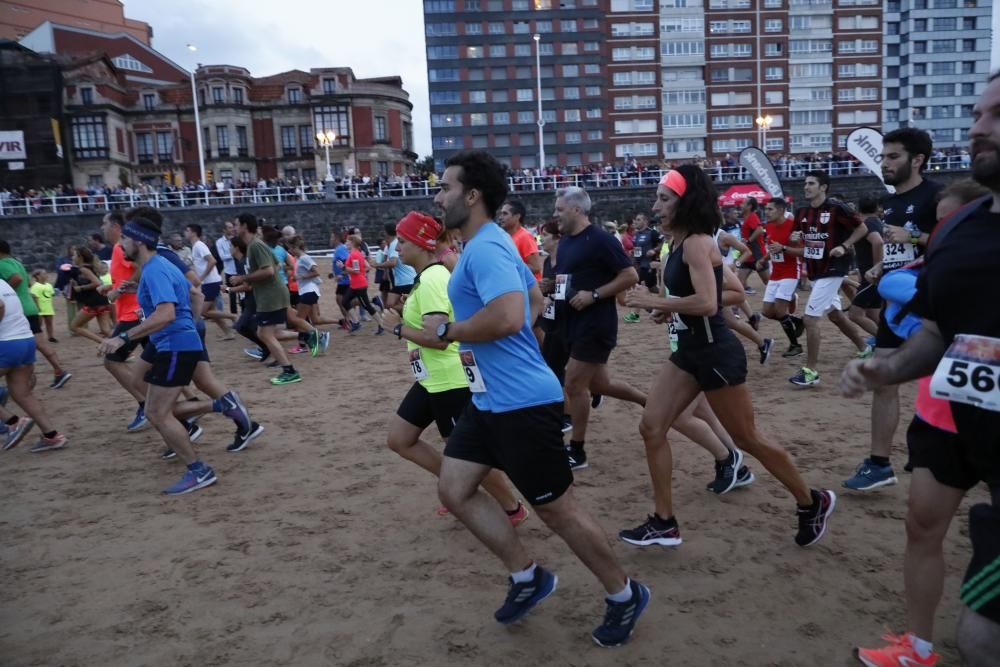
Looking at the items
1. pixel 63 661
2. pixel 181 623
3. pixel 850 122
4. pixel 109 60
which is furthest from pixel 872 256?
pixel 850 122

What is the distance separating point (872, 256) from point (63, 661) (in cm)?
736

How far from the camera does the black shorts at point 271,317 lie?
9.09 m

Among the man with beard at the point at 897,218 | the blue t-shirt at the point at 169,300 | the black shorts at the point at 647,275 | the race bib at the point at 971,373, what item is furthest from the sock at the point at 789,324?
the race bib at the point at 971,373

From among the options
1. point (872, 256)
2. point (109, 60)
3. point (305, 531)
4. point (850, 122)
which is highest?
point (109, 60)

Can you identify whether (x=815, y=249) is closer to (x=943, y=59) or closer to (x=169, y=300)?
(x=169, y=300)

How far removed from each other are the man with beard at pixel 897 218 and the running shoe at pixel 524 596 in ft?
8.08

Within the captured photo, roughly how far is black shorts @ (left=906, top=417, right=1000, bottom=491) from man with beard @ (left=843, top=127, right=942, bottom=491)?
2144mm

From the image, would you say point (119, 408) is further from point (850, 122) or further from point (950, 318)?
point (850, 122)

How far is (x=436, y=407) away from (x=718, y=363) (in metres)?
1.62

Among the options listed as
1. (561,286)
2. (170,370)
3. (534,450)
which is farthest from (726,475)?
(170,370)

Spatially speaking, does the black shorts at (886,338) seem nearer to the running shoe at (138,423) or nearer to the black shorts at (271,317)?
the running shoe at (138,423)

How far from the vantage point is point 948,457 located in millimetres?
2404

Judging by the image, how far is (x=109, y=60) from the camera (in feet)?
180

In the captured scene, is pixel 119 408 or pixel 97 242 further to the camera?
pixel 97 242
